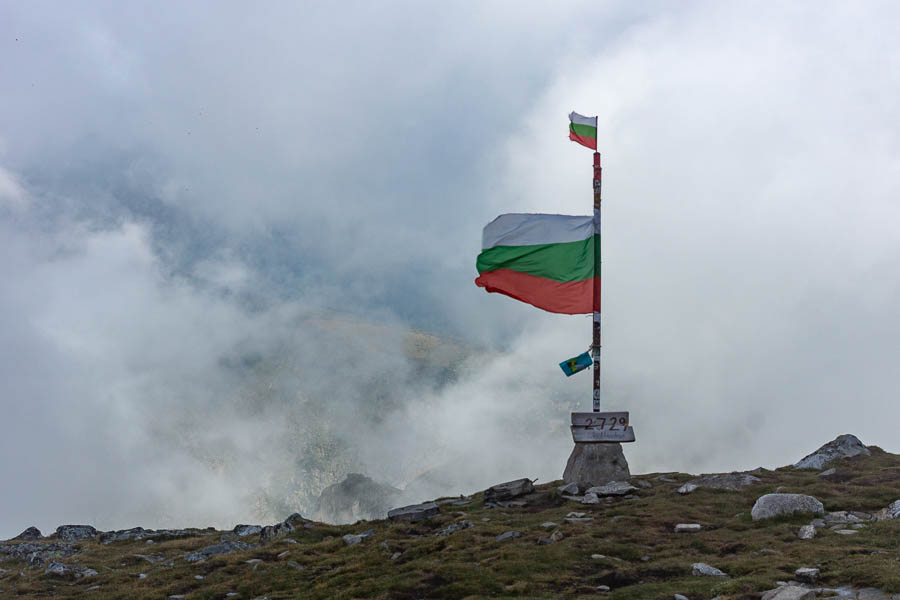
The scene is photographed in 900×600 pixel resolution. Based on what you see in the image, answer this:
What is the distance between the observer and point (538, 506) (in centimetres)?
2947

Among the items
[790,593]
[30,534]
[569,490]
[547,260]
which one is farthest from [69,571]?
[790,593]

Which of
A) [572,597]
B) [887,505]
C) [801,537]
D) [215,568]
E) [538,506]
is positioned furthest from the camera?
[538,506]

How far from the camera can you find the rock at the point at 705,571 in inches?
696

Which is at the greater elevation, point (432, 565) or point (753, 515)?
point (753, 515)

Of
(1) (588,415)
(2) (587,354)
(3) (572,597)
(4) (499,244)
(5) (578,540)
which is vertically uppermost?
(4) (499,244)

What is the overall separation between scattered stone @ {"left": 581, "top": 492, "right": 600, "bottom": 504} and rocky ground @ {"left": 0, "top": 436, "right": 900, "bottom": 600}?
8 cm

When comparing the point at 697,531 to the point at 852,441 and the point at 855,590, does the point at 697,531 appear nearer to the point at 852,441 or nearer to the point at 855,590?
the point at 855,590

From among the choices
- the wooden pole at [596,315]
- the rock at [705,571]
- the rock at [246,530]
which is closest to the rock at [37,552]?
the rock at [246,530]

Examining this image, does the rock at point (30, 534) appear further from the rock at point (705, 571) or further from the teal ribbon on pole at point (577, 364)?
the rock at point (705, 571)

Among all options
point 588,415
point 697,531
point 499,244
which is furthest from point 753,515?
point 499,244

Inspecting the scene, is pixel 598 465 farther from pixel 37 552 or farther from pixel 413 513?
pixel 37 552

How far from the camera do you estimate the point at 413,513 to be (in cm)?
3058

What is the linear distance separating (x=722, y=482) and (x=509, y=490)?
9.25 metres

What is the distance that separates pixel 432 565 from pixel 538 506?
9049mm
